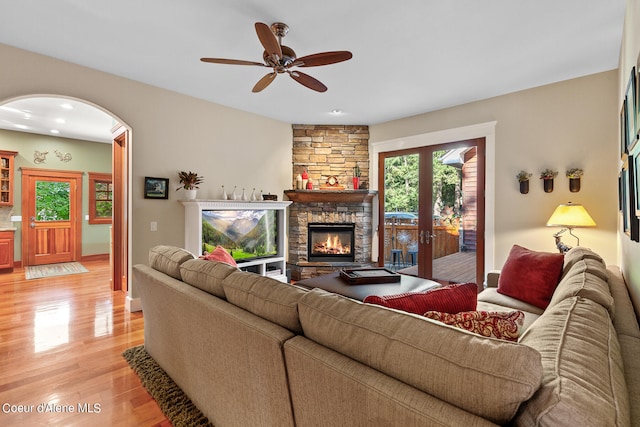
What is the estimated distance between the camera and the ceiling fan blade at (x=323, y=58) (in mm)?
2385

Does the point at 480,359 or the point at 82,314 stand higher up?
the point at 480,359

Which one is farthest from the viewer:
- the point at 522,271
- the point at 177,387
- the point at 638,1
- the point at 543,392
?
the point at 522,271

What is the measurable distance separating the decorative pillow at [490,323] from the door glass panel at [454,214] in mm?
3560

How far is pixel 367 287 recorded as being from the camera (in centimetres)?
289

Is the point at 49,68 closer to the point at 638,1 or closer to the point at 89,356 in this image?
the point at 89,356

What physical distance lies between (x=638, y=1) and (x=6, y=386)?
15.4 feet

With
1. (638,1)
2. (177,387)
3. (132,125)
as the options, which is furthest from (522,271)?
(132,125)

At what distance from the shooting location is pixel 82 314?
362 centimetres

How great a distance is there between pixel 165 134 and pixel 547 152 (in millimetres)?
4726

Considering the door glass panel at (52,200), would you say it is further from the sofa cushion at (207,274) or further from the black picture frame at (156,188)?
the sofa cushion at (207,274)

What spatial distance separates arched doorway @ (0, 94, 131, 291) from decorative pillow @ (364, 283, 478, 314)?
359 cm

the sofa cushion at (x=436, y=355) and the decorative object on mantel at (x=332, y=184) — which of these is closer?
the sofa cushion at (x=436, y=355)

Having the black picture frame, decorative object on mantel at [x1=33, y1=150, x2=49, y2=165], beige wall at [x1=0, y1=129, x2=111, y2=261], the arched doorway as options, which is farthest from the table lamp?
decorative object on mantel at [x1=33, y1=150, x2=49, y2=165]

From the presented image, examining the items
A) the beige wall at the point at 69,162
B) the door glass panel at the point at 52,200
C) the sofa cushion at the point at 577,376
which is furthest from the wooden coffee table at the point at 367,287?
the door glass panel at the point at 52,200
